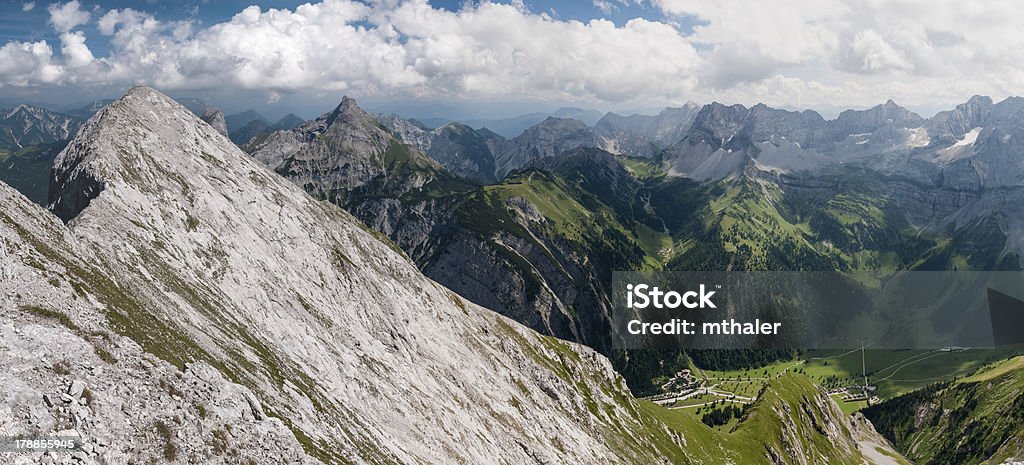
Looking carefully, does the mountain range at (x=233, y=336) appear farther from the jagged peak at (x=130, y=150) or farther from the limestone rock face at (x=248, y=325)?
the jagged peak at (x=130, y=150)

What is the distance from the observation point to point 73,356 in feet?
125

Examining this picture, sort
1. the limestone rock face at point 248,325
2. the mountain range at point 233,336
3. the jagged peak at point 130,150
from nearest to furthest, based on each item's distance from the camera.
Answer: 1. the mountain range at point 233,336
2. the limestone rock face at point 248,325
3. the jagged peak at point 130,150

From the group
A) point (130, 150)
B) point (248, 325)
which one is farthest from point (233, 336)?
point (130, 150)

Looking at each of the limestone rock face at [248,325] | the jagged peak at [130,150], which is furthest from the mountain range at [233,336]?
the jagged peak at [130,150]

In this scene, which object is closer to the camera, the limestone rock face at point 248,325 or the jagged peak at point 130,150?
the limestone rock face at point 248,325

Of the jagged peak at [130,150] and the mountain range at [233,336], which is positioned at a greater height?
the jagged peak at [130,150]

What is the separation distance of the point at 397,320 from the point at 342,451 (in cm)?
5793

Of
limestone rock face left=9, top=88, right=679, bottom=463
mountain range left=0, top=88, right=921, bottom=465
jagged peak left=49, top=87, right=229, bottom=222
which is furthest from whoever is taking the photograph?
jagged peak left=49, top=87, right=229, bottom=222

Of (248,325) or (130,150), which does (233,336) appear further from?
(130,150)

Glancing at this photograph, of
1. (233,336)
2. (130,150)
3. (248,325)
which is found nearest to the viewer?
(233,336)

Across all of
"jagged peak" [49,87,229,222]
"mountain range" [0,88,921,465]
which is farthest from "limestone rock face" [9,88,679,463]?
"jagged peak" [49,87,229,222]

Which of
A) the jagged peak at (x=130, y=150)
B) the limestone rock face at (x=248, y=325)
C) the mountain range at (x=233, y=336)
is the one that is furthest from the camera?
the jagged peak at (x=130, y=150)

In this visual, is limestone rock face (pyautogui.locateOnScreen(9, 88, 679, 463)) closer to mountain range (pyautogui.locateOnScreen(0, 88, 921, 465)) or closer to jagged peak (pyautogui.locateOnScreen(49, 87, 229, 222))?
mountain range (pyautogui.locateOnScreen(0, 88, 921, 465))

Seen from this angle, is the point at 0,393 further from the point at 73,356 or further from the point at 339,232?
the point at 339,232
